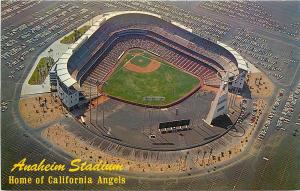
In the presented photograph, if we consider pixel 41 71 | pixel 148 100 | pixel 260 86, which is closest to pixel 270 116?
pixel 260 86

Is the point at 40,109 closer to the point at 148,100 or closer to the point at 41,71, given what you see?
the point at 41,71

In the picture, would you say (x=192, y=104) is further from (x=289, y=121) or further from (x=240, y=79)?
(x=289, y=121)

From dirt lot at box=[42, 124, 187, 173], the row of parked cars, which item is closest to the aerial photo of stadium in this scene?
dirt lot at box=[42, 124, 187, 173]

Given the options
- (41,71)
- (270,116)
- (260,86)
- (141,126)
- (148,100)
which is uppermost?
(41,71)

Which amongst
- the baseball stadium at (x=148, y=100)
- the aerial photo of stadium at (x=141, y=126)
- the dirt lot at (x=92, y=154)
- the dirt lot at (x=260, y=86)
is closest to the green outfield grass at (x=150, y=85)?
the baseball stadium at (x=148, y=100)

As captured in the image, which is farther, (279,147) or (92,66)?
(92,66)

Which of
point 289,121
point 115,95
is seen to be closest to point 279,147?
point 289,121

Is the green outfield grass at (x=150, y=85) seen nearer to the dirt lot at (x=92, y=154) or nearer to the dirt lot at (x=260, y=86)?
the dirt lot at (x=260, y=86)

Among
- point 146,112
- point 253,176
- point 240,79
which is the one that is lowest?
point 253,176
